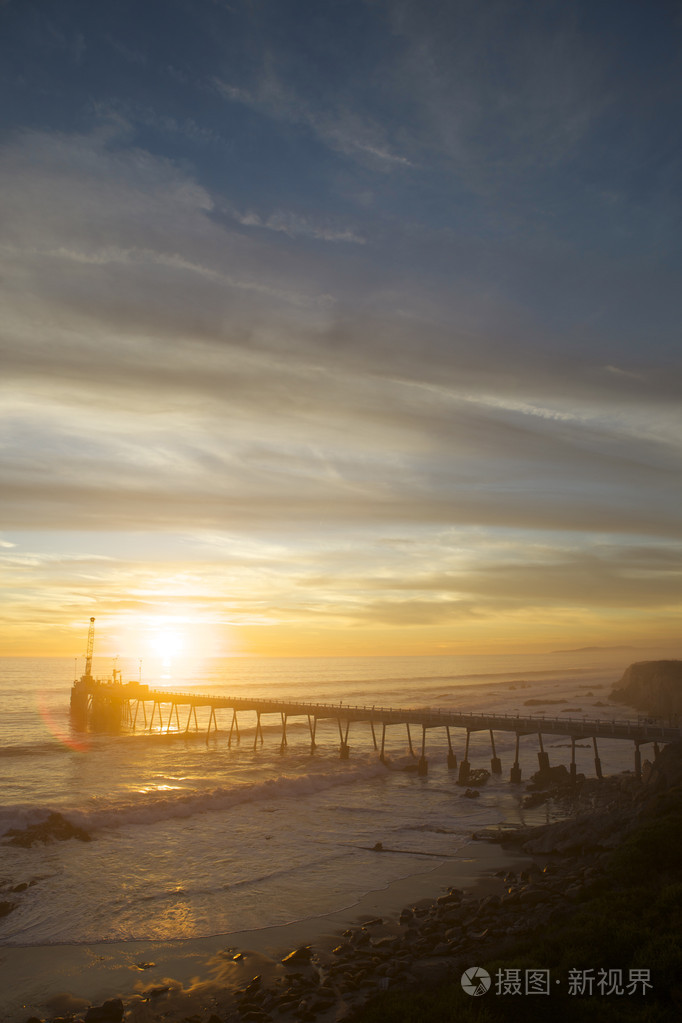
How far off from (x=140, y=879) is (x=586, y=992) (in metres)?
22.9

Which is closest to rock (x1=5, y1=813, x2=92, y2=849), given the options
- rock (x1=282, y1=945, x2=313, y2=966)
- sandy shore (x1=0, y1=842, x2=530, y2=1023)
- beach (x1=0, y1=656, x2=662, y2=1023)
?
beach (x1=0, y1=656, x2=662, y2=1023)

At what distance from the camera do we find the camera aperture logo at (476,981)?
659 inches

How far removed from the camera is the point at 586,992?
16328 millimetres

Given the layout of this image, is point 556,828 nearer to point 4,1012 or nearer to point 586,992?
point 586,992

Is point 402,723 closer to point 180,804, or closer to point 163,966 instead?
point 180,804

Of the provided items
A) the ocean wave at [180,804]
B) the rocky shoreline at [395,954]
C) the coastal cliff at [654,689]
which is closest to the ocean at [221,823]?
the ocean wave at [180,804]

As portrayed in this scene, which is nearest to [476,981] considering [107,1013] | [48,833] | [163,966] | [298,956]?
[298,956]

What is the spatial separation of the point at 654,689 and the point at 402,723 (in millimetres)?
55642

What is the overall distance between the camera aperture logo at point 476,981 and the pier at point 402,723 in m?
30.7

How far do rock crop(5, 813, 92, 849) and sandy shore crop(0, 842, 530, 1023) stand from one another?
15307 mm

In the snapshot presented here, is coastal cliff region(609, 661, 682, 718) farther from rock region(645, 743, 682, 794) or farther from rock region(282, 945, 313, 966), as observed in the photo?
rock region(282, 945, 313, 966)

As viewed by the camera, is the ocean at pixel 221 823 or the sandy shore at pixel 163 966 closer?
the sandy shore at pixel 163 966

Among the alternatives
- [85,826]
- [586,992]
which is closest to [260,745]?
[85,826]

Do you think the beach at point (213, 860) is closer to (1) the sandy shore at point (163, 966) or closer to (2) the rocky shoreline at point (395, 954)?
(1) the sandy shore at point (163, 966)
